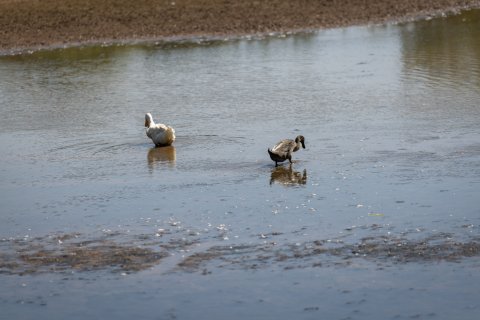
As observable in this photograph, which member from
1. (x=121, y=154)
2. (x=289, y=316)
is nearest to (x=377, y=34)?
(x=121, y=154)

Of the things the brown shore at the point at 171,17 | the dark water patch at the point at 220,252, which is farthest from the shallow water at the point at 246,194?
the brown shore at the point at 171,17

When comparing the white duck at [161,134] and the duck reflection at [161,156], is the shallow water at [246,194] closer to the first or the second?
the duck reflection at [161,156]

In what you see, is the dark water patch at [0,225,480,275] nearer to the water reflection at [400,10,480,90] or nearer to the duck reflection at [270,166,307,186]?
the duck reflection at [270,166,307,186]

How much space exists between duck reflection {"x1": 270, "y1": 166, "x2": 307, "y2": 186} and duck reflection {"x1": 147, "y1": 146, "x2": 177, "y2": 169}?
1570mm

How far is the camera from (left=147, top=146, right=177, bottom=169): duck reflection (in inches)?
597

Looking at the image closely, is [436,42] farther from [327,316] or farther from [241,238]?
[327,316]

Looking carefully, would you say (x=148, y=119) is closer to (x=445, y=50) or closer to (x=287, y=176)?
(x=287, y=176)

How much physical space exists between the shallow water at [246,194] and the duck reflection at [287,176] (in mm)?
48

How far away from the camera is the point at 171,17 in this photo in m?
30.3

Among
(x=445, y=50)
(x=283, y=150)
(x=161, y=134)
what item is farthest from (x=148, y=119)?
(x=445, y=50)

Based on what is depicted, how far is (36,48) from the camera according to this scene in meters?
28.3

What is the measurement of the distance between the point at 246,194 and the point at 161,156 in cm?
278

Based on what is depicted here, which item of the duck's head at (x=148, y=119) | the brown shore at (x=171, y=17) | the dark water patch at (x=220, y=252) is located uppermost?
the brown shore at (x=171, y=17)

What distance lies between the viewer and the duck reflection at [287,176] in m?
13.6
